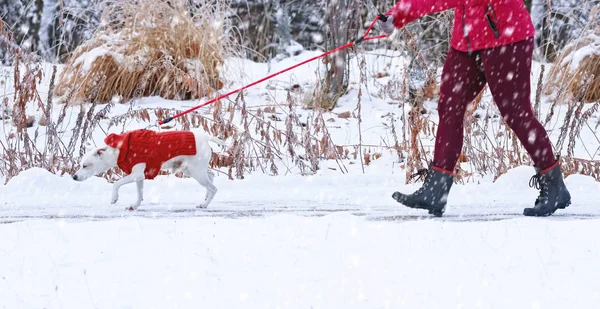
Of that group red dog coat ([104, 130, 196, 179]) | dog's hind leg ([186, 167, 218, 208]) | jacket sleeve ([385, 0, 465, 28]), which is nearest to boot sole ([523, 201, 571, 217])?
jacket sleeve ([385, 0, 465, 28])

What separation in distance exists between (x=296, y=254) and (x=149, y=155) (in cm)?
191

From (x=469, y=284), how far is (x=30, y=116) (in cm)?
746

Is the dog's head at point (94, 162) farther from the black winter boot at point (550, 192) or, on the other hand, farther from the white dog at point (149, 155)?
the black winter boot at point (550, 192)

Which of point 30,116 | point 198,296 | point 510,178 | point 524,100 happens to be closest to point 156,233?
point 198,296

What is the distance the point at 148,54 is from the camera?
9484mm

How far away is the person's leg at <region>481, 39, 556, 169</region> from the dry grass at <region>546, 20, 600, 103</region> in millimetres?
4842

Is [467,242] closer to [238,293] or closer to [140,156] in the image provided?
[238,293]

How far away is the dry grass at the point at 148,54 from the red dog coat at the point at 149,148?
4.34m

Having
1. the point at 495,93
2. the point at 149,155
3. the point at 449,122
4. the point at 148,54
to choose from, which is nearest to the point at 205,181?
the point at 149,155

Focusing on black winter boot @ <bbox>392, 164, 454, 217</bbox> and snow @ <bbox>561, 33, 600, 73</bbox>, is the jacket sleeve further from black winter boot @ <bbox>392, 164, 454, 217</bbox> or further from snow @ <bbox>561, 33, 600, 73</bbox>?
snow @ <bbox>561, 33, 600, 73</bbox>

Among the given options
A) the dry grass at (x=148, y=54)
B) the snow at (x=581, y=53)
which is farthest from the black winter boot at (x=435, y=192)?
the snow at (x=581, y=53)

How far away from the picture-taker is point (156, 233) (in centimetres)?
382

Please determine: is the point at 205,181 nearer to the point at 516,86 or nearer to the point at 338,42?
the point at 516,86

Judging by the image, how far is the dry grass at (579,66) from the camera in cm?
909
